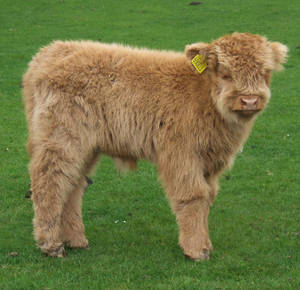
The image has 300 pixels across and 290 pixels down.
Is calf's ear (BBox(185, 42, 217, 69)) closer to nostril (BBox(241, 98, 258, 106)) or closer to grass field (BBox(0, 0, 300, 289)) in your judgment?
nostril (BBox(241, 98, 258, 106))

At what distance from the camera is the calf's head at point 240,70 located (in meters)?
5.23

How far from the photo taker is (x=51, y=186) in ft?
18.4

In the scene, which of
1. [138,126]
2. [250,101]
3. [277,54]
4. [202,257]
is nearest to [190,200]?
[202,257]

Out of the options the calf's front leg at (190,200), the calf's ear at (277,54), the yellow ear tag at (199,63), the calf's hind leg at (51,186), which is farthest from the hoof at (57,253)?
the calf's ear at (277,54)

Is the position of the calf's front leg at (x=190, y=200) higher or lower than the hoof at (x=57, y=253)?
higher

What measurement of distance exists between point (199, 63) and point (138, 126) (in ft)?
2.57

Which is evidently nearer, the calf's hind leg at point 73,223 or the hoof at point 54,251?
the hoof at point 54,251

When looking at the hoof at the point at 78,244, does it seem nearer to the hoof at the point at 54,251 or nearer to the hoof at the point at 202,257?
the hoof at the point at 54,251

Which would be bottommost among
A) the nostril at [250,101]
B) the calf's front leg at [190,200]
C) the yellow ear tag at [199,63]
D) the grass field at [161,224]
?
the grass field at [161,224]

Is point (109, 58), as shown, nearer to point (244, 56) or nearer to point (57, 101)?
point (57, 101)

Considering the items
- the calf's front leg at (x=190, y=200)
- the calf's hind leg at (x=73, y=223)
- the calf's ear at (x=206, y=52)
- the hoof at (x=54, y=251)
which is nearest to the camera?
the calf's ear at (x=206, y=52)

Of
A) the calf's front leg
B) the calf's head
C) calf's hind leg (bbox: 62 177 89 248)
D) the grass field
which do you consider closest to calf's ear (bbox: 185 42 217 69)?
the calf's head

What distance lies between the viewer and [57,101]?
221 inches

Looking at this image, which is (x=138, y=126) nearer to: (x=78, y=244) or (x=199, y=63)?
(x=199, y=63)
